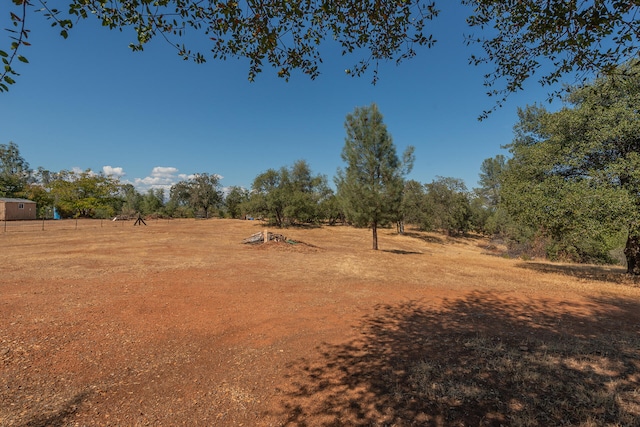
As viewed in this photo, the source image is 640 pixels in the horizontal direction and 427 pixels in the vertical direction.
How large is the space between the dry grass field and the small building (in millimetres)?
46248

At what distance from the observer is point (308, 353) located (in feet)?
16.2

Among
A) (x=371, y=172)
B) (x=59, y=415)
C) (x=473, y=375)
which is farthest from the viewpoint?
(x=371, y=172)

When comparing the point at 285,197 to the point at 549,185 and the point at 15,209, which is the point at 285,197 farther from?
the point at 15,209

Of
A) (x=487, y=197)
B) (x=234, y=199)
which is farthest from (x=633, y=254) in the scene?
(x=234, y=199)

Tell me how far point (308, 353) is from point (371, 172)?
15904 mm

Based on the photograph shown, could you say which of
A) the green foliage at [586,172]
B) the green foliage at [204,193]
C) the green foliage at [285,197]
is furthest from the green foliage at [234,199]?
the green foliage at [586,172]

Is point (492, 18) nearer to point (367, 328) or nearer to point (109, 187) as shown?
point (367, 328)

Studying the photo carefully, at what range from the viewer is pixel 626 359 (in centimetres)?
436

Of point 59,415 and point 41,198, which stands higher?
point 41,198

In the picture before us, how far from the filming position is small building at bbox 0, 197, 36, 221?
40125 millimetres

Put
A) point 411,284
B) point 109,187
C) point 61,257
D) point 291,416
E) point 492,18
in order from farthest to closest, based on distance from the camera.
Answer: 1. point 109,187
2. point 61,257
3. point 411,284
4. point 492,18
5. point 291,416

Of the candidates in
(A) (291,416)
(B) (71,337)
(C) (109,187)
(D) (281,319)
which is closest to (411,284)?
(D) (281,319)

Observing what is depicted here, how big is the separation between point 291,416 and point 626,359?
547 centimetres

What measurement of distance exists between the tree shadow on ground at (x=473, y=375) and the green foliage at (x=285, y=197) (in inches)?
1472
